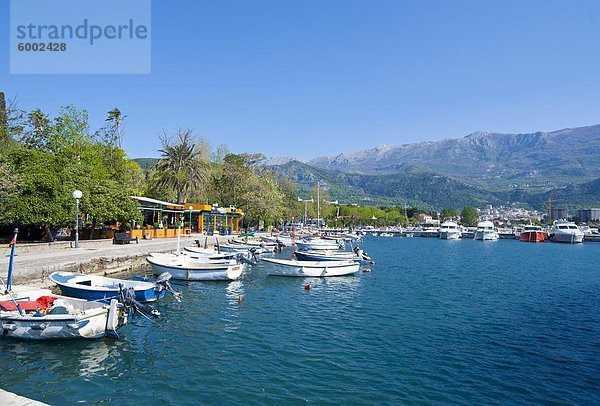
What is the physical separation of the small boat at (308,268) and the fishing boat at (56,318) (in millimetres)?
16910

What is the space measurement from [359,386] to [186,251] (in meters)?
27.6

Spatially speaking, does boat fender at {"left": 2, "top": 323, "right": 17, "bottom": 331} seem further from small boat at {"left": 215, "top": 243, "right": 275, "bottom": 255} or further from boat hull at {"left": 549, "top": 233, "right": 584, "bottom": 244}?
boat hull at {"left": 549, "top": 233, "right": 584, "bottom": 244}

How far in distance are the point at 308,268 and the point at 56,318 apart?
19846 millimetres

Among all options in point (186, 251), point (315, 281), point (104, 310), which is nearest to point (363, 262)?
point (315, 281)

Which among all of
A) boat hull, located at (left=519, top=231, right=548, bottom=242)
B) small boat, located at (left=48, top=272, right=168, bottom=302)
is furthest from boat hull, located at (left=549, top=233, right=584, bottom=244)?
small boat, located at (left=48, top=272, right=168, bottom=302)

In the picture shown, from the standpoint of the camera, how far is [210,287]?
87.5 ft

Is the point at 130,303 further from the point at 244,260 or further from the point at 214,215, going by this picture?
the point at 214,215

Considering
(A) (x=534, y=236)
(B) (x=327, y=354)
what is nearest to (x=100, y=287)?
(B) (x=327, y=354)

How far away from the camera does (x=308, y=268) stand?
3173cm

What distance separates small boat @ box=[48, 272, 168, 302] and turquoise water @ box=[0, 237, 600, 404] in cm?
108

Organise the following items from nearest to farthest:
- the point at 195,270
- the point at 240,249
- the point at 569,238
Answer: the point at 195,270
the point at 240,249
the point at 569,238

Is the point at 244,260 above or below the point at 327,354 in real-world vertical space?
above

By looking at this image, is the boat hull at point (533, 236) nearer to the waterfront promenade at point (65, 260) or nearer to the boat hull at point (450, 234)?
the boat hull at point (450, 234)

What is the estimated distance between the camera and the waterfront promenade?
2144cm
